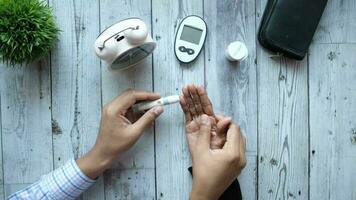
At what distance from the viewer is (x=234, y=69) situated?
2.90 feet

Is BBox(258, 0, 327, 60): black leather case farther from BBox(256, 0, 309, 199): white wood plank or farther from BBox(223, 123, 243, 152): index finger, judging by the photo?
BBox(223, 123, 243, 152): index finger

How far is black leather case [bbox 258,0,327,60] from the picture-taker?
0.85 m

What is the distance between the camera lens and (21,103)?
0.87m

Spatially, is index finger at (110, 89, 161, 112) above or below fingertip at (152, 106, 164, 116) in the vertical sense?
above

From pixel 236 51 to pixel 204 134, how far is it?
0.65 feet

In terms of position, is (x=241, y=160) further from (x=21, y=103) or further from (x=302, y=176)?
(x=21, y=103)

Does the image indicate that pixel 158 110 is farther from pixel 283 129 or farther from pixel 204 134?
pixel 283 129

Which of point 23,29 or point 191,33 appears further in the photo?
point 191,33

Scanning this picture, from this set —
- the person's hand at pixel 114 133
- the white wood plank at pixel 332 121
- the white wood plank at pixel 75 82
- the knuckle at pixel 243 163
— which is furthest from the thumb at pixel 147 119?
the white wood plank at pixel 332 121

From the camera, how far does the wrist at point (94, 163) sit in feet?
2.71

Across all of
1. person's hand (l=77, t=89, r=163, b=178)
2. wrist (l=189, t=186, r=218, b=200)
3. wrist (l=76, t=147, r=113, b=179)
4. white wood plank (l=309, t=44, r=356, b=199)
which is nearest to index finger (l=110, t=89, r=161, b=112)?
person's hand (l=77, t=89, r=163, b=178)

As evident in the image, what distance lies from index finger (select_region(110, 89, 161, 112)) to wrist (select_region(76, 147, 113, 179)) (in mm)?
106

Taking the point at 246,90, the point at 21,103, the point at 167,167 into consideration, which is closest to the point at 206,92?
the point at 246,90

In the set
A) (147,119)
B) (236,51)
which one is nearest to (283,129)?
(236,51)
